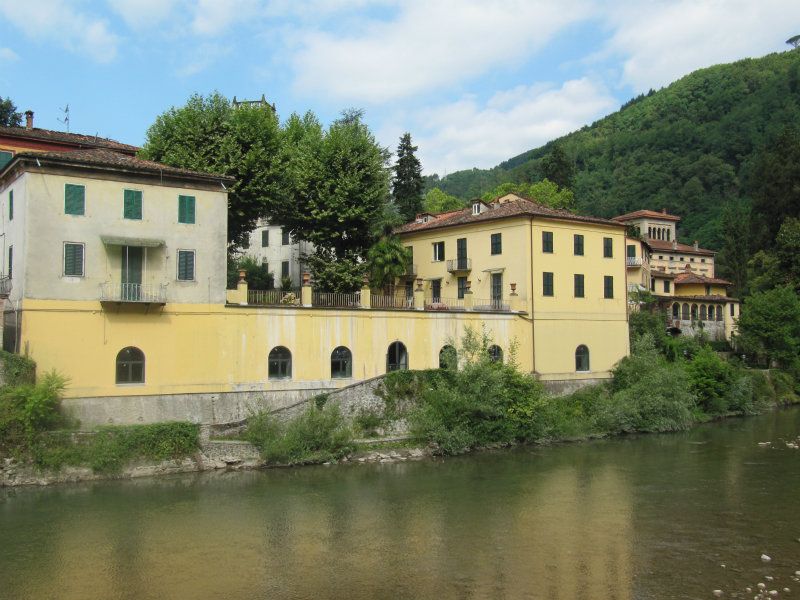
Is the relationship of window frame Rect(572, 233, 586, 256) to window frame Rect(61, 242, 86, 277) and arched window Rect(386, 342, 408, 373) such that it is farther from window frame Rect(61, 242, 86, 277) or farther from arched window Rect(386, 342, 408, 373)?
window frame Rect(61, 242, 86, 277)

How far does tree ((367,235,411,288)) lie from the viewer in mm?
39656

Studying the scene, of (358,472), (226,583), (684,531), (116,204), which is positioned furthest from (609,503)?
(116,204)

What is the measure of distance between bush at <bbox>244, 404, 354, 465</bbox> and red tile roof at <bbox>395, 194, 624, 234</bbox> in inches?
629

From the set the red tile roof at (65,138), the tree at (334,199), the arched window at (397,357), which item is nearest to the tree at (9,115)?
the red tile roof at (65,138)

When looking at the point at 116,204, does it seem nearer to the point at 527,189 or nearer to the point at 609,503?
the point at 609,503

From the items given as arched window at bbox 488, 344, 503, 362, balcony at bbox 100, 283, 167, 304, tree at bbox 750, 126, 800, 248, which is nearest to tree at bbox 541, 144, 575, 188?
tree at bbox 750, 126, 800, 248

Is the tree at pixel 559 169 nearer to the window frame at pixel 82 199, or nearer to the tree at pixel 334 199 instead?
the tree at pixel 334 199

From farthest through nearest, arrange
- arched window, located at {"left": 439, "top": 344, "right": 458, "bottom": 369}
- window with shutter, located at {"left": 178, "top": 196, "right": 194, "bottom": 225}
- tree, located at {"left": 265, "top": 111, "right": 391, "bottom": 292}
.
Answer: tree, located at {"left": 265, "top": 111, "right": 391, "bottom": 292}
arched window, located at {"left": 439, "top": 344, "right": 458, "bottom": 369}
window with shutter, located at {"left": 178, "top": 196, "right": 194, "bottom": 225}

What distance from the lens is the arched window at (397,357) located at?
3475 centimetres

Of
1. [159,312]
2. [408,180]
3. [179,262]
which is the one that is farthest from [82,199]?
[408,180]

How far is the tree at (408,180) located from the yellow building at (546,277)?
50.4 feet

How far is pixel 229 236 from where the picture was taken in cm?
4056

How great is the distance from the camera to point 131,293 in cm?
2842

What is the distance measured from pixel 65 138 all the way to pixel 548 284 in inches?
1090
